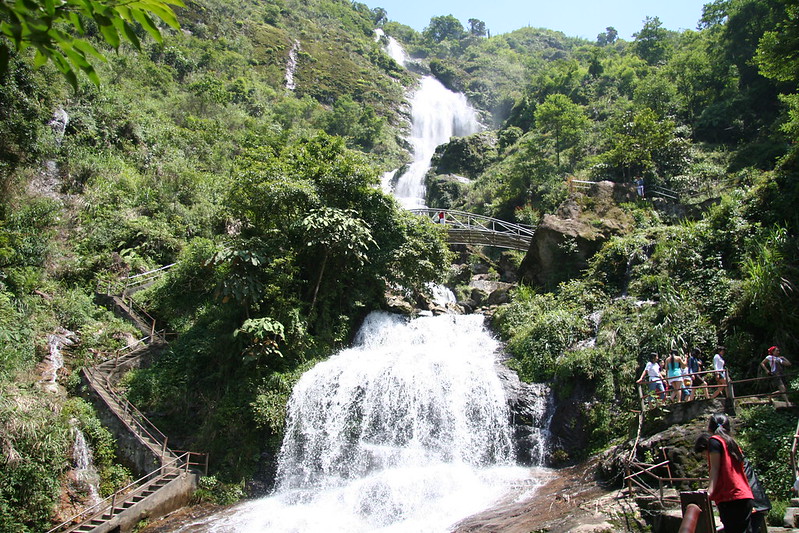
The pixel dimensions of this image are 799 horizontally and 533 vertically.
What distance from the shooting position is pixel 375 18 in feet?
361

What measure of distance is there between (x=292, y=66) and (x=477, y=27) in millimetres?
67532

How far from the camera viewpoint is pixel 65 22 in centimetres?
191

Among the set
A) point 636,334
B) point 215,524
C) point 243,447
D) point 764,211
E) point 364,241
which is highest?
point 364,241

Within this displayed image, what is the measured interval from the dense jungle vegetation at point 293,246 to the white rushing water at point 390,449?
1.09m

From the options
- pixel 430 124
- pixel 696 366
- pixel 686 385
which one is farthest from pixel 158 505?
pixel 430 124

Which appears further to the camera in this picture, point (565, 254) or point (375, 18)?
point (375, 18)

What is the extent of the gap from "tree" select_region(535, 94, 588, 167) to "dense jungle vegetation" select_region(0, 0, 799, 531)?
0.14 m

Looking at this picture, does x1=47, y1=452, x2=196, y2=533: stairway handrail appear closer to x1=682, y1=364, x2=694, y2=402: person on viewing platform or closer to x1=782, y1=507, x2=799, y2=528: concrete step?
x1=782, y1=507, x2=799, y2=528: concrete step

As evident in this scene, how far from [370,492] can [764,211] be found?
511 inches

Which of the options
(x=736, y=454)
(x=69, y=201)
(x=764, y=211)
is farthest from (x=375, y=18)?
(x=736, y=454)

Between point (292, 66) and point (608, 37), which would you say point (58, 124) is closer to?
point (292, 66)

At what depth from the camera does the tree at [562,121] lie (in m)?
30.5

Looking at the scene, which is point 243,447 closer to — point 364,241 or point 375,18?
point 364,241

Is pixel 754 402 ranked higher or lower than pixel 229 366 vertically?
lower
